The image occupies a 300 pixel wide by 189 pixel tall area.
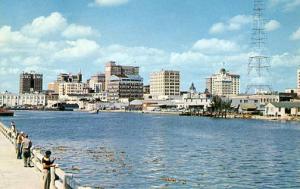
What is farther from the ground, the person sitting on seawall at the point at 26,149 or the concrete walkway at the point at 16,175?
the person sitting on seawall at the point at 26,149

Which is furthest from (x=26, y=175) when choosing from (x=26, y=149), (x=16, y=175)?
(x=26, y=149)

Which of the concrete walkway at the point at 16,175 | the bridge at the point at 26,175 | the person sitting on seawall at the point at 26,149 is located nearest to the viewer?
the bridge at the point at 26,175

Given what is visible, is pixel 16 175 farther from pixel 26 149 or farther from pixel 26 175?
pixel 26 149

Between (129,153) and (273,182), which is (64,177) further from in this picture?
(129,153)

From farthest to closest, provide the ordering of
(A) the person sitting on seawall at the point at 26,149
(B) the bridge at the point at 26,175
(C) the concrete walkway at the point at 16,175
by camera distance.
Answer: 1. (A) the person sitting on seawall at the point at 26,149
2. (C) the concrete walkway at the point at 16,175
3. (B) the bridge at the point at 26,175

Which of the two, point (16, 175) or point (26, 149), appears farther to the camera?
point (26, 149)

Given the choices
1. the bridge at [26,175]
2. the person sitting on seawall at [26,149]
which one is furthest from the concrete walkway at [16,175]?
the person sitting on seawall at [26,149]

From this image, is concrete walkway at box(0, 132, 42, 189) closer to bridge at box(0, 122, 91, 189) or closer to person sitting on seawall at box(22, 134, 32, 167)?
bridge at box(0, 122, 91, 189)

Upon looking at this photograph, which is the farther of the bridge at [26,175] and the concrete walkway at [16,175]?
the concrete walkway at [16,175]

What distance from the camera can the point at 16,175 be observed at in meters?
30.4

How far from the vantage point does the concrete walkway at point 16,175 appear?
27000 mm

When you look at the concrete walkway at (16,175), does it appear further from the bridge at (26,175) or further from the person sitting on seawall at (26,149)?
the person sitting on seawall at (26,149)

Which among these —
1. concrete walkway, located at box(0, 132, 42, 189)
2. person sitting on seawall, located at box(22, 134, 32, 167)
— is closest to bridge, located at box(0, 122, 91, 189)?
concrete walkway, located at box(0, 132, 42, 189)

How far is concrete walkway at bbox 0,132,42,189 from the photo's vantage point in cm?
2700
